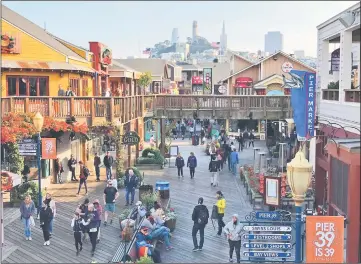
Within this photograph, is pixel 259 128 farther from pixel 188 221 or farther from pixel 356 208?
pixel 356 208

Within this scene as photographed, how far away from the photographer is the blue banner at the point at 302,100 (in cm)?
1232

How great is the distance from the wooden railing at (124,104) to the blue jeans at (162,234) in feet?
31.1

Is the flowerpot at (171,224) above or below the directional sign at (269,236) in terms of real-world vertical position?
below

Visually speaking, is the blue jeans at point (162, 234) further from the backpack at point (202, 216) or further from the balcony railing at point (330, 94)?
the balcony railing at point (330, 94)

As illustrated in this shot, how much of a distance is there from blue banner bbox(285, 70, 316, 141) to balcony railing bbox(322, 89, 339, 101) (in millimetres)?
1423

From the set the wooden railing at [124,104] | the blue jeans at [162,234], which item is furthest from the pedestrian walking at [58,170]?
the blue jeans at [162,234]

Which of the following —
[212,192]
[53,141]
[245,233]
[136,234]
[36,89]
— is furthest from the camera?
[36,89]

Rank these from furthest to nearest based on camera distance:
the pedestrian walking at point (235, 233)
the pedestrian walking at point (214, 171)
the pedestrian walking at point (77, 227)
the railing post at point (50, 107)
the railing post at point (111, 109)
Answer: the pedestrian walking at point (214, 171), the railing post at point (111, 109), the railing post at point (50, 107), the pedestrian walking at point (77, 227), the pedestrian walking at point (235, 233)

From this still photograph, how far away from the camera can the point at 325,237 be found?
10273mm

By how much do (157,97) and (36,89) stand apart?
8.82 meters

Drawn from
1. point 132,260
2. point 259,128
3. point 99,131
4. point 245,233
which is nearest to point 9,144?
point 99,131

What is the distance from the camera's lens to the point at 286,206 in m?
19.8

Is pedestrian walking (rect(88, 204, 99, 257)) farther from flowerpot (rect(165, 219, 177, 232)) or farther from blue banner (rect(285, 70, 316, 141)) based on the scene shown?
blue banner (rect(285, 70, 316, 141))

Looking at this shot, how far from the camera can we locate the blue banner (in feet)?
40.4
